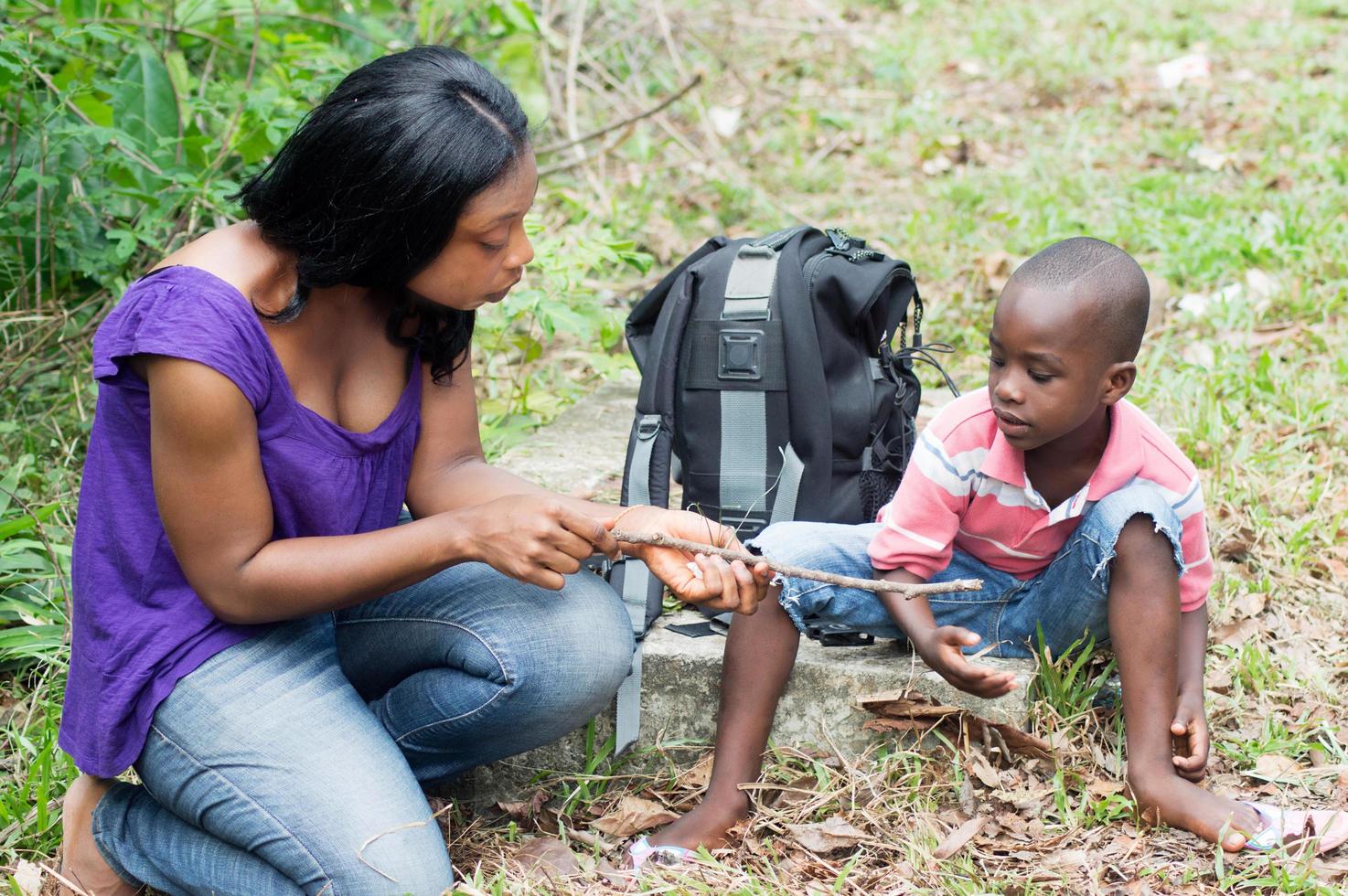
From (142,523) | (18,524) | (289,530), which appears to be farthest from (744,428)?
(18,524)

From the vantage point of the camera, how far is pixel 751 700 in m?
2.21

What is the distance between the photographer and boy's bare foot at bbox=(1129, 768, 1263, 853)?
6.53 feet

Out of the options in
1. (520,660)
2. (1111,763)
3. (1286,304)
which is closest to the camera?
(520,660)

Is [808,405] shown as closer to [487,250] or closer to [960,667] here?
[960,667]

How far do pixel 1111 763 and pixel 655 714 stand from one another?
812 mm

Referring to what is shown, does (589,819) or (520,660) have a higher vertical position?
(520,660)

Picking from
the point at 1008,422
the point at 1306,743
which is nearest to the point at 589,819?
the point at 1008,422

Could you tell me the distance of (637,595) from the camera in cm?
245

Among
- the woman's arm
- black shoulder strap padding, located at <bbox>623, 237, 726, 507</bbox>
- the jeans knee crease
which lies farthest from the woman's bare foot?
black shoulder strap padding, located at <bbox>623, 237, 726, 507</bbox>

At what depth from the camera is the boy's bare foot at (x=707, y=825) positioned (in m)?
2.10

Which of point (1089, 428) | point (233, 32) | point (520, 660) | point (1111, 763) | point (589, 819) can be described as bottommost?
point (589, 819)

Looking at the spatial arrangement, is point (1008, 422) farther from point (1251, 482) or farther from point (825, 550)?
point (1251, 482)

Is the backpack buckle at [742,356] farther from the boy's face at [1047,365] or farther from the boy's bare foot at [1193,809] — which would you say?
the boy's bare foot at [1193,809]

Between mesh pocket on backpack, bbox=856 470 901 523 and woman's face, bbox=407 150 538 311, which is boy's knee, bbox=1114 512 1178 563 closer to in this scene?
mesh pocket on backpack, bbox=856 470 901 523
